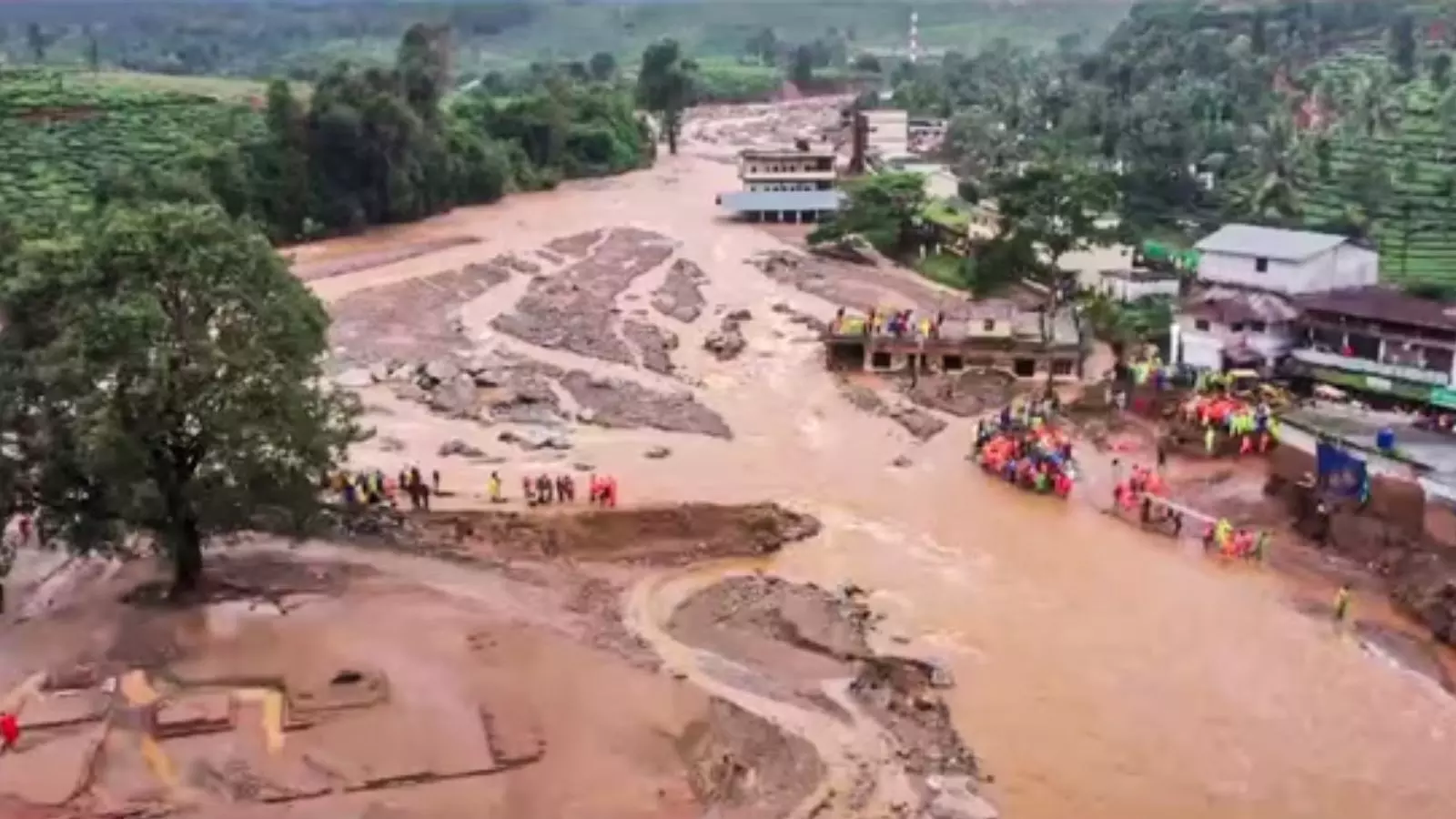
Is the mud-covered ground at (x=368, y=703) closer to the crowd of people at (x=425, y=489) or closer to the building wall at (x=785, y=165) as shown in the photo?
the crowd of people at (x=425, y=489)

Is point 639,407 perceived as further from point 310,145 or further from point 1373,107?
point 1373,107

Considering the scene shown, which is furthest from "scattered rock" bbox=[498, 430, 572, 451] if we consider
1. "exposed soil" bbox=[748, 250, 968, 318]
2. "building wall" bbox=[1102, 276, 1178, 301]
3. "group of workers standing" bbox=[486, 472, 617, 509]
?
"building wall" bbox=[1102, 276, 1178, 301]

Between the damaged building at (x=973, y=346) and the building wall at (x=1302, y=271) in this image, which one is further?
the damaged building at (x=973, y=346)

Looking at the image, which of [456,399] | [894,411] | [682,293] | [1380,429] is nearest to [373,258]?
[682,293]

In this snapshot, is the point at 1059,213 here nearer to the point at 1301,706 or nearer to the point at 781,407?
the point at 781,407

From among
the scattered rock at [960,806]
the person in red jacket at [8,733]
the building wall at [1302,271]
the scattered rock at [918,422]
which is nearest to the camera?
the person in red jacket at [8,733]

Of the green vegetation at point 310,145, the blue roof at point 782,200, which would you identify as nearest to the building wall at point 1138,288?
the blue roof at point 782,200
